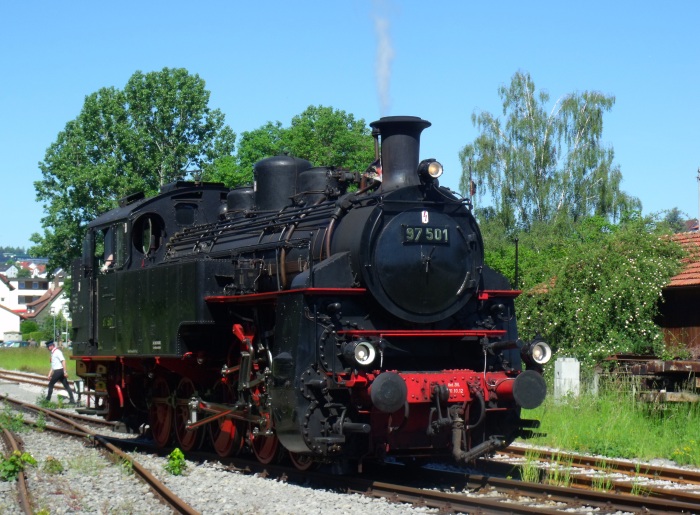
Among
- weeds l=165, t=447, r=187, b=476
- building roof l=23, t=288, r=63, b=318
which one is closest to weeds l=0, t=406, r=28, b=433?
weeds l=165, t=447, r=187, b=476

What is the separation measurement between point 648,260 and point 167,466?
39.0 feet

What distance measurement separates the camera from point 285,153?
41.7 feet

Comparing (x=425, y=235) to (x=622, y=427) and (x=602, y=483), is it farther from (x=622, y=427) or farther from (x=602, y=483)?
(x=622, y=427)

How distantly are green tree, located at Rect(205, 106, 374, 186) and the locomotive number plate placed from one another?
88.6 feet

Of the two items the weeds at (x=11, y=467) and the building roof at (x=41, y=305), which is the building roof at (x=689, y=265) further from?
the building roof at (x=41, y=305)

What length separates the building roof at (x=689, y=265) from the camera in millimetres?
18359

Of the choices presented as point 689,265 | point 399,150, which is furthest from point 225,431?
point 689,265

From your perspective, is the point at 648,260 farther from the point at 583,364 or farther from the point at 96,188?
the point at 96,188

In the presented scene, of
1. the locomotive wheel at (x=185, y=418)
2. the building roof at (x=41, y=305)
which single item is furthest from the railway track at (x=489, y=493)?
the building roof at (x=41, y=305)

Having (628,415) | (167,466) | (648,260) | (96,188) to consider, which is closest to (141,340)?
(167,466)

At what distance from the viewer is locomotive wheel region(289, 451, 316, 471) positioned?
31.9 ft

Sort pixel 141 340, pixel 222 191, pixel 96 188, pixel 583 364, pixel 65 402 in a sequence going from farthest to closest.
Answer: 1. pixel 96 188
2. pixel 65 402
3. pixel 583 364
4. pixel 222 191
5. pixel 141 340

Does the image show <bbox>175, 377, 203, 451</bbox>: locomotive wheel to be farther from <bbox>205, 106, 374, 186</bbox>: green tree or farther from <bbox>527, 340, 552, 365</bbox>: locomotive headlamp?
<bbox>205, 106, 374, 186</bbox>: green tree

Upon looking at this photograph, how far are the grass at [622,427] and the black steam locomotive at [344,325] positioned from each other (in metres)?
1.63
